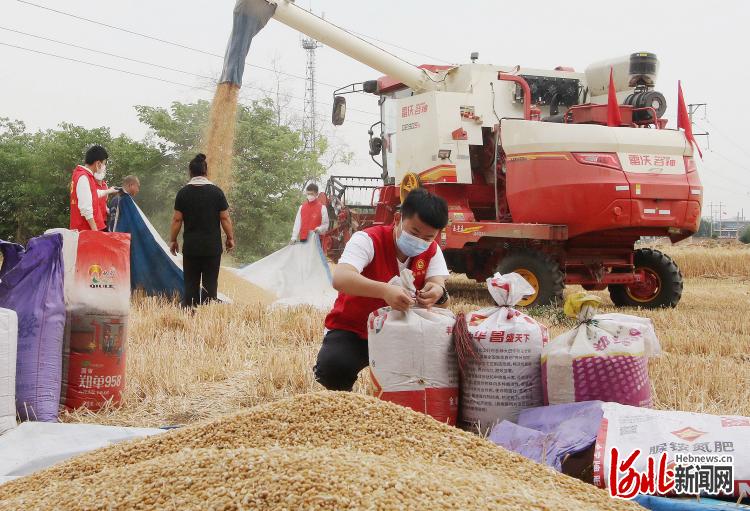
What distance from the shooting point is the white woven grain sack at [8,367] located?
3150 mm

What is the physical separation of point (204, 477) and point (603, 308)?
6.95m

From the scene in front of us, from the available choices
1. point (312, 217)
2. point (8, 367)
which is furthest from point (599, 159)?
point (8, 367)

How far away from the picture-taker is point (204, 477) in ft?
6.21

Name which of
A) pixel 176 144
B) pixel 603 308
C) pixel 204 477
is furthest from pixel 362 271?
pixel 176 144

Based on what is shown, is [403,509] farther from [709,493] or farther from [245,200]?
A: [245,200]

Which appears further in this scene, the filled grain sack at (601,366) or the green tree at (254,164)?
the green tree at (254,164)

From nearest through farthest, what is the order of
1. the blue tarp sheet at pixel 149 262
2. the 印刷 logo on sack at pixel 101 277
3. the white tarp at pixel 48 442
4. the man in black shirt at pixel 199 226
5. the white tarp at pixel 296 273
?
the white tarp at pixel 48 442, the 印刷 logo on sack at pixel 101 277, the man in black shirt at pixel 199 226, the blue tarp sheet at pixel 149 262, the white tarp at pixel 296 273

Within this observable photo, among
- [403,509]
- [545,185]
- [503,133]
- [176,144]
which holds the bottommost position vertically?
[403,509]

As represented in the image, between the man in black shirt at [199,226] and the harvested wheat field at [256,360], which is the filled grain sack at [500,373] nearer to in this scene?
the harvested wheat field at [256,360]

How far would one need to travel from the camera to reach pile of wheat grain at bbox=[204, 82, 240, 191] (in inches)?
309

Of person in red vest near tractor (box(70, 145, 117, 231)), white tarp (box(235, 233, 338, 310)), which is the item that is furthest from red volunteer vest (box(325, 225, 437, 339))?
white tarp (box(235, 233, 338, 310))

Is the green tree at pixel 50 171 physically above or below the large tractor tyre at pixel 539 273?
above

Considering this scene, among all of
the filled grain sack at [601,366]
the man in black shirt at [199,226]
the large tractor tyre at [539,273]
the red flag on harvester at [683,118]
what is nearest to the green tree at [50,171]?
the man in black shirt at [199,226]

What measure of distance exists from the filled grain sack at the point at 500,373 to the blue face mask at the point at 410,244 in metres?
0.41
